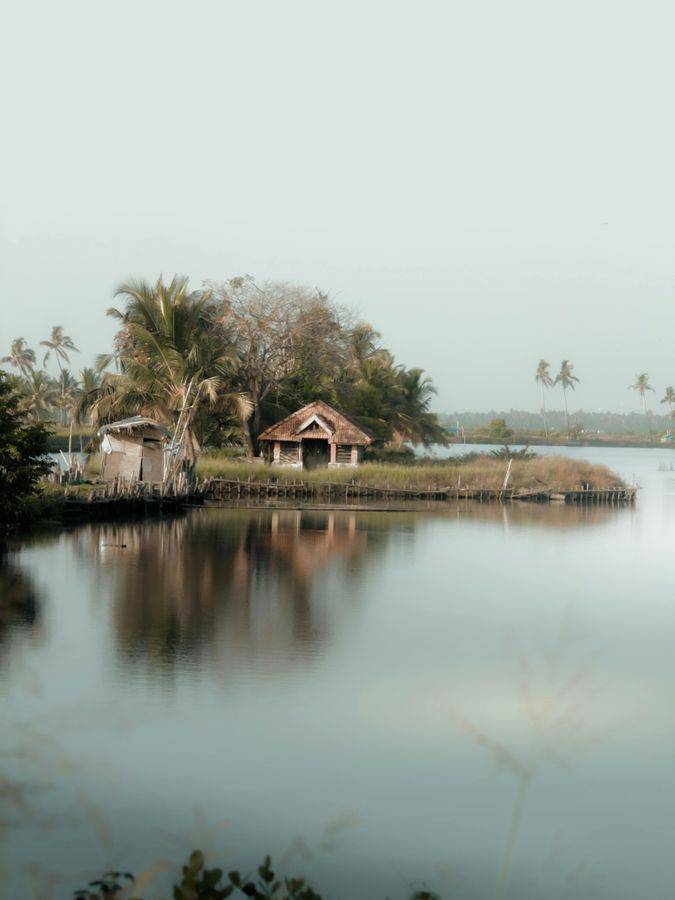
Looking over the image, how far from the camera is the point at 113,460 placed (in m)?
31.1

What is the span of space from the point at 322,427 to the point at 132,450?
9946mm

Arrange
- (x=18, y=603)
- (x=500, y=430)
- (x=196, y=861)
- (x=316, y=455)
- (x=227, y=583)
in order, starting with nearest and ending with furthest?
(x=196, y=861) < (x=18, y=603) < (x=227, y=583) < (x=316, y=455) < (x=500, y=430)

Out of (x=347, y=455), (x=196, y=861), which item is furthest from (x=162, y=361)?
(x=196, y=861)

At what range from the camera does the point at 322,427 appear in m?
39.3

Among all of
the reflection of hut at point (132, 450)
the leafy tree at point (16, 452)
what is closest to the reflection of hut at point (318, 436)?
the reflection of hut at point (132, 450)

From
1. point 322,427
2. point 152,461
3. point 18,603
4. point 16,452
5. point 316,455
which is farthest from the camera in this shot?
point 316,455

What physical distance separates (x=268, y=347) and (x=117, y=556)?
21.0m

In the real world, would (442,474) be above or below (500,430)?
below

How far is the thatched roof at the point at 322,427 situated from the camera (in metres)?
39.3

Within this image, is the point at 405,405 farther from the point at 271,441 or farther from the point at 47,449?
the point at 47,449

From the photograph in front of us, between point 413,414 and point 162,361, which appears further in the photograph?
point 413,414

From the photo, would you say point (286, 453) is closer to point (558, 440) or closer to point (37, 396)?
point (37, 396)

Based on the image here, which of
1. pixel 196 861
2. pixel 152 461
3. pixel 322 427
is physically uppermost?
pixel 322 427

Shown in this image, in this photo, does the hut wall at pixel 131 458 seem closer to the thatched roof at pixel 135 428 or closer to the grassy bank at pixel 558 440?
the thatched roof at pixel 135 428
